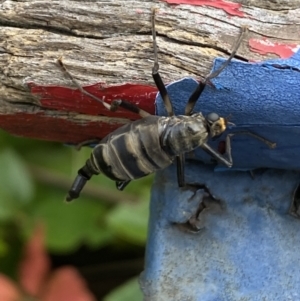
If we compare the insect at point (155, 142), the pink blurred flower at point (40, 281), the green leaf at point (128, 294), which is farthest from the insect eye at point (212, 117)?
the pink blurred flower at point (40, 281)

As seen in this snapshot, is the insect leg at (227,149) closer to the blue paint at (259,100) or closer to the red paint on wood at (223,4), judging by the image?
the blue paint at (259,100)

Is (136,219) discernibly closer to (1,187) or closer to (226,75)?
(1,187)

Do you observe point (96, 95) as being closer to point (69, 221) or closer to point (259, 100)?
point (259, 100)

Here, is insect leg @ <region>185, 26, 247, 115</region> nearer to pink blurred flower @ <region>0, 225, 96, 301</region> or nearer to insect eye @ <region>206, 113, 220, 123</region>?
insect eye @ <region>206, 113, 220, 123</region>

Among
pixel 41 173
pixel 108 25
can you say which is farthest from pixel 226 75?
pixel 41 173

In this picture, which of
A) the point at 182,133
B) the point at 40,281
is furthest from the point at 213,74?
the point at 40,281

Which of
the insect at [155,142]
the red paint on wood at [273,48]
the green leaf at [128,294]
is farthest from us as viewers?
the green leaf at [128,294]

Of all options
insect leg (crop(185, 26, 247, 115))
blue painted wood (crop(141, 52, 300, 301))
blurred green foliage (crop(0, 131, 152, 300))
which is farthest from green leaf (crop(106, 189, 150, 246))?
insect leg (crop(185, 26, 247, 115))
